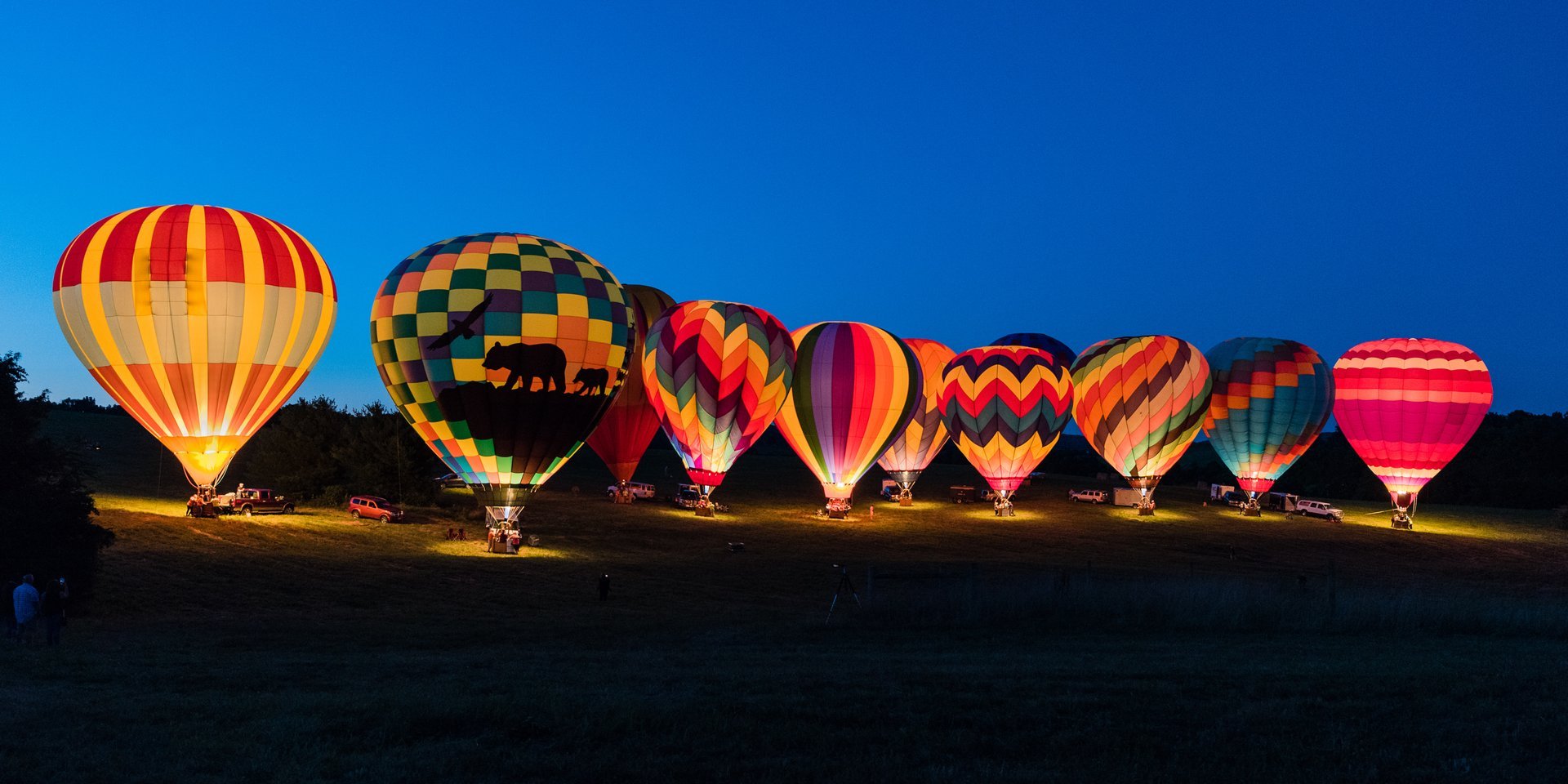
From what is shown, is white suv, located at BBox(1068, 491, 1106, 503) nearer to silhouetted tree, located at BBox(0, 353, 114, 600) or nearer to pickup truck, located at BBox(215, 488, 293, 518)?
pickup truck, located at BBox(215, 488, 293, 518)

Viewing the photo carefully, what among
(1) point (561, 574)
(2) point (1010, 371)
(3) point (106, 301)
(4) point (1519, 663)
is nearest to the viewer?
(4) point (1519, 663)

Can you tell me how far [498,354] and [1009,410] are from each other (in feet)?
75.8

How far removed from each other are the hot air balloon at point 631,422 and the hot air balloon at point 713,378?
222 centimetres

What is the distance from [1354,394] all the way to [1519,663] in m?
43.6

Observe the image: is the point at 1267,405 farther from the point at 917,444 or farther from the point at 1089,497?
the point at 917,444

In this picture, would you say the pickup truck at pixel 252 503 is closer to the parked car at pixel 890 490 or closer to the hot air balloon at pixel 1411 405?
the parked car at pixel 890 490

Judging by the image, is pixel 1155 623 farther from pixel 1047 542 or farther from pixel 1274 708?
pixel 1047 542

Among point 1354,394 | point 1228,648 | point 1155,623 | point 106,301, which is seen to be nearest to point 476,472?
point 106,301

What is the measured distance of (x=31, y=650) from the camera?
48.9 feet

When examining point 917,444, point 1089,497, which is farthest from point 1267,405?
point 917,444

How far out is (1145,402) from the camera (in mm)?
49781

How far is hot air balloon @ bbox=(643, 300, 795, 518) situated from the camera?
41.8 metres

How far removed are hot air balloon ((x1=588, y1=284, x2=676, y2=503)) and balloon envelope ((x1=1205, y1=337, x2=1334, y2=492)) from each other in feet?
76.2

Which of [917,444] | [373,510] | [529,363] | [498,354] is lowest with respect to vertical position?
[373,510]
